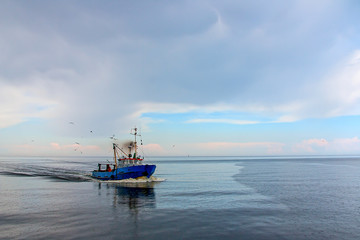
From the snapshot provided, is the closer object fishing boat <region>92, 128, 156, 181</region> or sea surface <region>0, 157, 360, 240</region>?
sea surface <region>0, 157, 360, 240</region>

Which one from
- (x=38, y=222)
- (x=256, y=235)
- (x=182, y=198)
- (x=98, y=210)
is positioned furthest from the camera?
(x=182, y=198)

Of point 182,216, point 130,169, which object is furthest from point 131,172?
point 182,216

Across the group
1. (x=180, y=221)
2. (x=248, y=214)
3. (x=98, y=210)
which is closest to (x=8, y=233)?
(x=98, y=210)

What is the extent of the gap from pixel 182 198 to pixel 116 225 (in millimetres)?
18778

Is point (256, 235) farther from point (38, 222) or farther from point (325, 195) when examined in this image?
point (325, 195)

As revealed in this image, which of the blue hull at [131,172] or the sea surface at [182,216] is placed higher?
the blue hull at [131,172]

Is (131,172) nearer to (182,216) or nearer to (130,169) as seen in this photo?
(130,169)

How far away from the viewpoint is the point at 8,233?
25797 millimetres

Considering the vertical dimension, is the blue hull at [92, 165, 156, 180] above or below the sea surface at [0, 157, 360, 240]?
above

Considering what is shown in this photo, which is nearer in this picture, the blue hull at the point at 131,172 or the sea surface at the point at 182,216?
the sea surface at the point at 182,216

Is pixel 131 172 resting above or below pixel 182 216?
above

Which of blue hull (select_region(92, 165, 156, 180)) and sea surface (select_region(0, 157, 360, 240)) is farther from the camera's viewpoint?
blue hull (select_region(92, 165, 156, 180))

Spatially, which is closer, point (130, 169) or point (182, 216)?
point (182, 216)

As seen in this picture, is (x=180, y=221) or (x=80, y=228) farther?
(x=180, y=221)
